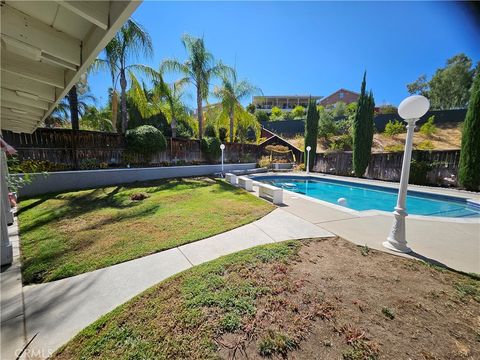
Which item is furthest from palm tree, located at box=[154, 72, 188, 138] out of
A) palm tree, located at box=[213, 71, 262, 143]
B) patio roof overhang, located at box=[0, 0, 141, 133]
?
patio roof overhang, located at box=[0, 0, 141, 133]

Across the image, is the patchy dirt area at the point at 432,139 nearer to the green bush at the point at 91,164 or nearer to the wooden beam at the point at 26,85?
the green bush at the point at 91,164

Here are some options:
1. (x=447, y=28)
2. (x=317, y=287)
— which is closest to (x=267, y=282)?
(x=317, y=287)

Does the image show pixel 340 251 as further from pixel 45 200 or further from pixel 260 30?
pixel 260 30

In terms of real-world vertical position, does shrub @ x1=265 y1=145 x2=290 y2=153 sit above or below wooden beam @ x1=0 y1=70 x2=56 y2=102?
below

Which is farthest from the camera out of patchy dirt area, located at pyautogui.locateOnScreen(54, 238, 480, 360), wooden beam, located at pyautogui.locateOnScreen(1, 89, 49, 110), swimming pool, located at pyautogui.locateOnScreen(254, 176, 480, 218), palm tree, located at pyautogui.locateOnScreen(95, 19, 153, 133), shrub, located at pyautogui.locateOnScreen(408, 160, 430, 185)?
shrub, located at pyautogui.locateOnScreen(408, 160, 430, 185)

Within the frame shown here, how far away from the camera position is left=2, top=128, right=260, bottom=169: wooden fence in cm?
915

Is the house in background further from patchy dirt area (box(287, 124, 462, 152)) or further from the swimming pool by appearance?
the swimming pool

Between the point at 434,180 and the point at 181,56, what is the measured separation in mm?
17223

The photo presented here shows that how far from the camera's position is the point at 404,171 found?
157 inches

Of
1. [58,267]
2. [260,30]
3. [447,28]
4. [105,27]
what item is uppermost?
[260,30]

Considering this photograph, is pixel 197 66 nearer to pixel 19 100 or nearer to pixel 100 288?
pixel 19 100

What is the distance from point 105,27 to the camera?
5.40 ft

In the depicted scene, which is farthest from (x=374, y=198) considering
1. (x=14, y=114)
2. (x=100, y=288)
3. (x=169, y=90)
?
(x=169, y=90)

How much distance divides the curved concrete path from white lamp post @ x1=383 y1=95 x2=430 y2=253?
50.7 inches
